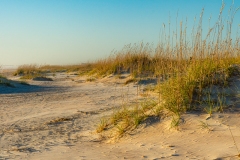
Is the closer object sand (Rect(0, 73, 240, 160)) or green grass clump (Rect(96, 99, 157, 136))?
sand (Rect(0, 73, 240, 160))

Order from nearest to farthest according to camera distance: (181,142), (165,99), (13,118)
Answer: (181,142) → (165,99) → (13,118)

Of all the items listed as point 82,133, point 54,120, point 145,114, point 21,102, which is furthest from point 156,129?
point 21,102

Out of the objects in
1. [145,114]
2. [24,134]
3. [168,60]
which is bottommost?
[24,134]

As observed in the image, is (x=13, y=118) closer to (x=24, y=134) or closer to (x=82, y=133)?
(x=24, y=134)

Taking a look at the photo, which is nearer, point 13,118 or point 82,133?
point 82,133

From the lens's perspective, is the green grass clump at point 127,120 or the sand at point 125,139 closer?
the sand at point 125,139

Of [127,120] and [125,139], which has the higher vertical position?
[127,120]

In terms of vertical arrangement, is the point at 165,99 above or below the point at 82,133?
above

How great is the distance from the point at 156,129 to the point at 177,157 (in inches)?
31.6

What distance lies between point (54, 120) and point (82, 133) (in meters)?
0.97

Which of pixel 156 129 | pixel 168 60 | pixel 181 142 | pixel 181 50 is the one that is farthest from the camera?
pixel 168 60

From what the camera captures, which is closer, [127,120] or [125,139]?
[125,139]

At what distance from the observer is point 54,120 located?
182 inches

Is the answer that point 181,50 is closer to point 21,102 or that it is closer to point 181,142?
point 181,142
